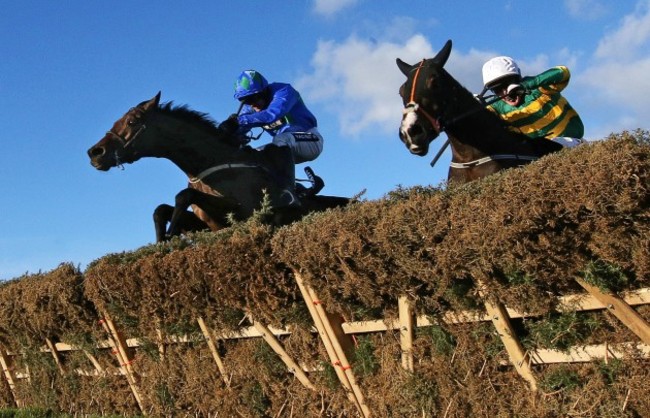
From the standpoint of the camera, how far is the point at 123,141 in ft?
29.4

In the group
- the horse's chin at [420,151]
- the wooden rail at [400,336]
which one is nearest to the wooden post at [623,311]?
the wooden rail at [400,336]

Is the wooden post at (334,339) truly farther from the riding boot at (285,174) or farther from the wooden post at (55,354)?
the wooden post at (55,354)

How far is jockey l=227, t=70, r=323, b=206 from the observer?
9453 mm

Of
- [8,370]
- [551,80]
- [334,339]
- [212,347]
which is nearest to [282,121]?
[551,80]

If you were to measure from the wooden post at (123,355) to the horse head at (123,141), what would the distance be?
6.35 ft

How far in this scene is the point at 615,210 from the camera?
12.5ft

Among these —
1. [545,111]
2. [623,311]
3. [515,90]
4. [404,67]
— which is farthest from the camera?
[404,67]

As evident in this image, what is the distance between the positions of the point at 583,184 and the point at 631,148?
265mm

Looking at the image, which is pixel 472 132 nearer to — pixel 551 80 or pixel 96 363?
pixel 551 80

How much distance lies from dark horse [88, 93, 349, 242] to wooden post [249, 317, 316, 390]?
255 cm

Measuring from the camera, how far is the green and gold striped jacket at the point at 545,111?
756 cm

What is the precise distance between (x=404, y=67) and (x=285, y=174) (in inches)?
82.9

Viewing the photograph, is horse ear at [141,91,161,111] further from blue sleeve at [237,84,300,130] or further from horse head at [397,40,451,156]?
horse head at [397,40,451,156]

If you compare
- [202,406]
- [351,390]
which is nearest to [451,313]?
[351,390]
